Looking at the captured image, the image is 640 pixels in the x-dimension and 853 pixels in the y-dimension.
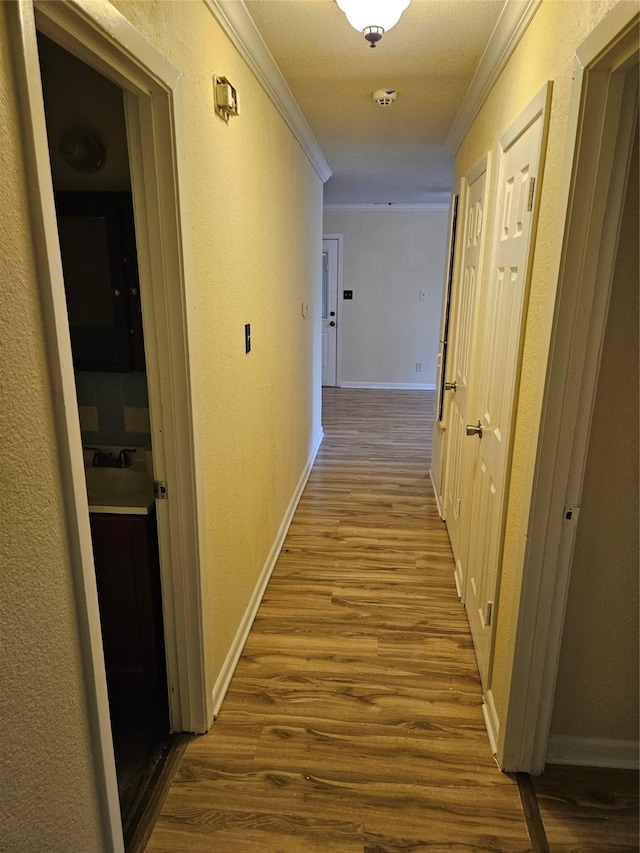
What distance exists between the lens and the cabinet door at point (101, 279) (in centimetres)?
173

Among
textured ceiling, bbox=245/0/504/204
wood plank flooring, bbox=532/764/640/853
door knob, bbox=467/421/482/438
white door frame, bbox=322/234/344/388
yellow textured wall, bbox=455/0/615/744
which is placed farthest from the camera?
white door frame, bbox=322/234/344/388

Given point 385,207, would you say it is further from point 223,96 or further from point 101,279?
point 101,279

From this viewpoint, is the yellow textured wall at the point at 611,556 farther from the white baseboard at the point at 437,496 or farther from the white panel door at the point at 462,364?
the white baseboard at the point at 437,496

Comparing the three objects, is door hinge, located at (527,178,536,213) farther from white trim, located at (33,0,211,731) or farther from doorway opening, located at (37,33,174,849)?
doorway opening, located at (37,33,174,849)

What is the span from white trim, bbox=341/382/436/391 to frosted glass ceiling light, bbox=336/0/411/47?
5660 millimetres

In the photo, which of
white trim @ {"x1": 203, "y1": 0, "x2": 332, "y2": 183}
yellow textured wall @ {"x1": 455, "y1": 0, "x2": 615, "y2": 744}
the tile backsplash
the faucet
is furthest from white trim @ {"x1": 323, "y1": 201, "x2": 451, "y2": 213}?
the faucet

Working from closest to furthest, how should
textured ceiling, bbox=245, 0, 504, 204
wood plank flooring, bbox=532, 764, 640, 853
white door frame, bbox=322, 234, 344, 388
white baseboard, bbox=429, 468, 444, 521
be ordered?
wood plank flooring, bbox=532, 764, 640, 853 < textured ceiling, bbox=245, 0, 504, 204 < white baseboard, bbox=429, 468, 444, 521 < white door frame, bbox=322, 234, 344, 388

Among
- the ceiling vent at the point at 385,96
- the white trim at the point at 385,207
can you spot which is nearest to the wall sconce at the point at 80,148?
the ceiling vent at the point at 385,96

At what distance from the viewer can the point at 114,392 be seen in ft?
6.51

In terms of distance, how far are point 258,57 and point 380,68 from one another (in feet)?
1.83

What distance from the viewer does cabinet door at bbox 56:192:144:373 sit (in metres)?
1.73

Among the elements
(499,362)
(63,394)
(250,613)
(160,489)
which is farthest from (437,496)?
(63,394)

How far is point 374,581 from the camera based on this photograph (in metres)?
2.77

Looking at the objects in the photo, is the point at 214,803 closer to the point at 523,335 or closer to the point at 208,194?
the point at 523,335
